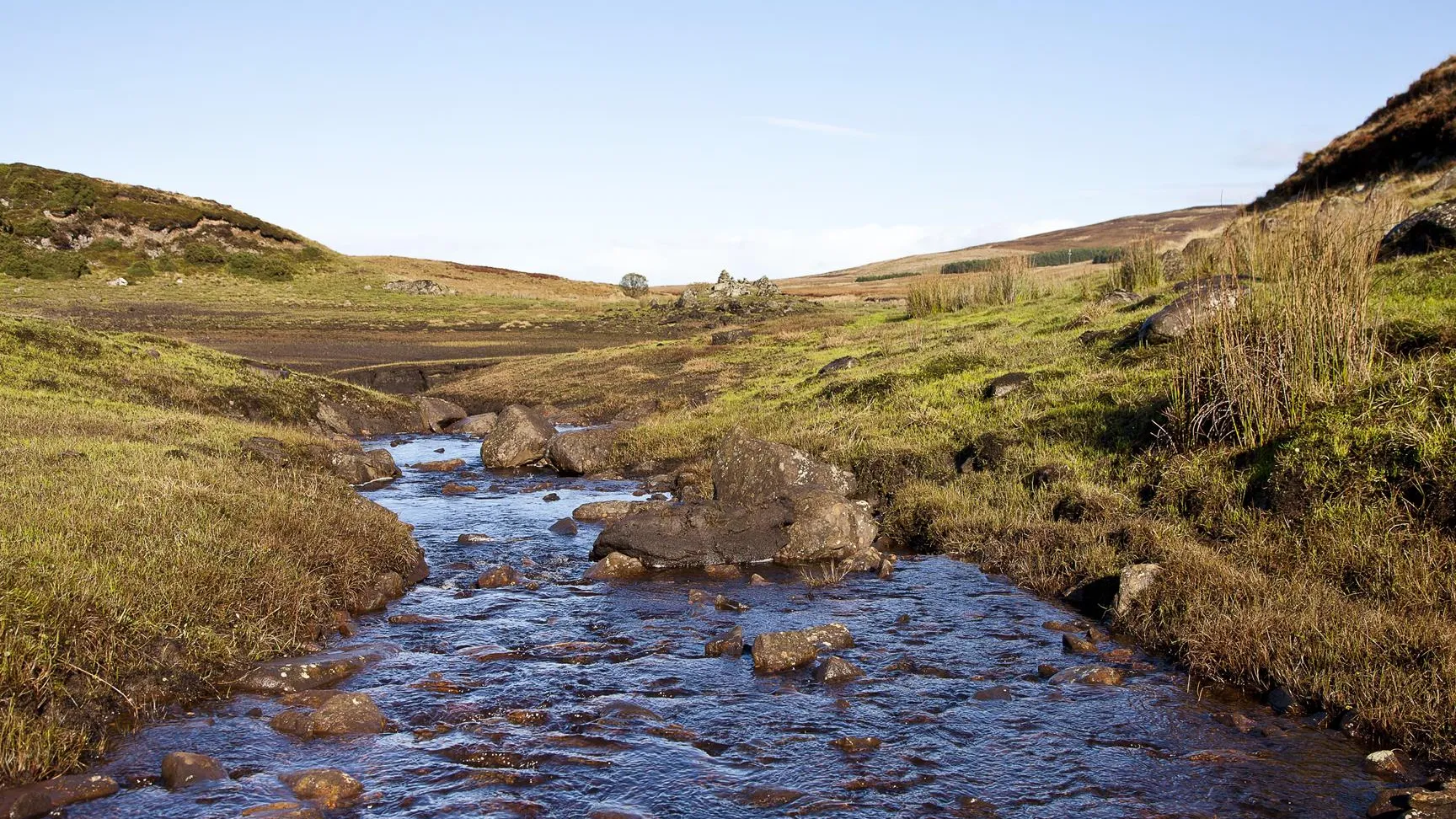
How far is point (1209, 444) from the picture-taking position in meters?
11.1

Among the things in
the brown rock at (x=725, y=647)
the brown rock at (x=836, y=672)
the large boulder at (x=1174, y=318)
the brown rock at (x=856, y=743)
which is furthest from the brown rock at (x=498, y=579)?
the large boulder at (x=1174, y=318)

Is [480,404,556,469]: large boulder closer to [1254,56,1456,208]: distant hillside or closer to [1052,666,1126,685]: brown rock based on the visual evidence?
[1052,666,1126,685]: brown rock

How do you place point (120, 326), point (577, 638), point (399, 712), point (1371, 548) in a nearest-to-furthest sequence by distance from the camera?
point (399, 712) → point (1371, 548) → point (577, 638) → point (120, 326)

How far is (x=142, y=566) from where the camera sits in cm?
806

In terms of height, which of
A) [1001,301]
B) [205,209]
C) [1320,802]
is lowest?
[1320,802]

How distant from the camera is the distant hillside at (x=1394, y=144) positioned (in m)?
32.3

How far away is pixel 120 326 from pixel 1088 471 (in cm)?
4422

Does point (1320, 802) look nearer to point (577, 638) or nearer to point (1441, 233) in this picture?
point (577, 638)

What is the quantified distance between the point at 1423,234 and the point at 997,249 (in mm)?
108784

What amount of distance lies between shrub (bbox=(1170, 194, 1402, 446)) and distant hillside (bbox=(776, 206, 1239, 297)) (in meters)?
71.5

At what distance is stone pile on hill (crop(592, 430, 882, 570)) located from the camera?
11.6 meters

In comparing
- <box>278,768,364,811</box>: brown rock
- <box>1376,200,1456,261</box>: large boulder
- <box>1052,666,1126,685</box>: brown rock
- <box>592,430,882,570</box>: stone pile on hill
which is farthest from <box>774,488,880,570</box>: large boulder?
<box>1376,200,1456,261</box>: large boulder

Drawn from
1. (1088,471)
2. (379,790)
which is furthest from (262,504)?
(1088,471)

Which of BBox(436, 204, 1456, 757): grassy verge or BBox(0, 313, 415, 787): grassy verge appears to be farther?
BBox(436, 204, 1456, 757): grassy verge
